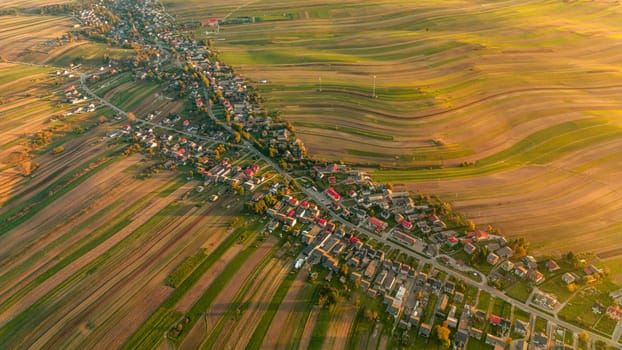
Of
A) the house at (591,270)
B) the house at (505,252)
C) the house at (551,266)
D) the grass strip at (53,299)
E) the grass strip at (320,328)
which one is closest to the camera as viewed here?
the grass strip at (320,328)

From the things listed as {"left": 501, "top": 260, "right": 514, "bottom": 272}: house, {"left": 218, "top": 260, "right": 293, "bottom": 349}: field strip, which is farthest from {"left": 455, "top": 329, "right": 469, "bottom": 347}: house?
{"left": 218, "top": 260, "right": 293, "bottom": 349}: field strip

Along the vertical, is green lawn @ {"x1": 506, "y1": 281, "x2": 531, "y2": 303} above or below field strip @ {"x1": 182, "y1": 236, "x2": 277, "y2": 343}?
above

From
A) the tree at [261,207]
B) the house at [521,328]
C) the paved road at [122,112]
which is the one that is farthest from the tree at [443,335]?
the paved road at [122,112]

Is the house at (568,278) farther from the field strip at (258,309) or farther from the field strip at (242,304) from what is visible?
the field strip at (242,304)

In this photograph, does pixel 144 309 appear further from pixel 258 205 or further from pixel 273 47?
pixel 273 47

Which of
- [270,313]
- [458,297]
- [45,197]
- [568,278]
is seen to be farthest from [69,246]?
[568,278]

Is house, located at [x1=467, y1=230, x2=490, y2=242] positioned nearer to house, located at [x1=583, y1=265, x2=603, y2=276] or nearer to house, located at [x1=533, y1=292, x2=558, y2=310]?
house, located at [x1=533, y1=292, x2=558, y2=310]

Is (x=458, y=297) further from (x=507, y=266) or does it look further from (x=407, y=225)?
(x=407, y=225)
